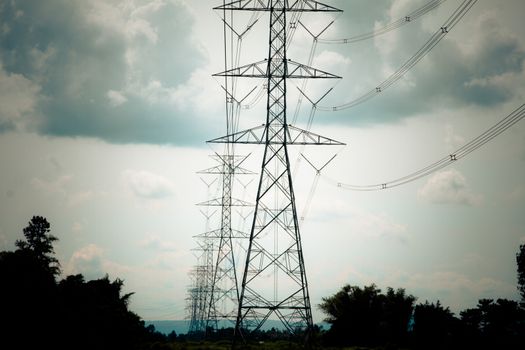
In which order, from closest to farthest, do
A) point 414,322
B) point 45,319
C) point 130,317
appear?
1. point 45,319
2. point 130,317
3. point 414,322

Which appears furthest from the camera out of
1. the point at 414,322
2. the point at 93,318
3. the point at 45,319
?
the point at 414,322

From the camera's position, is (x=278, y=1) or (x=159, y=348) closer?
(x=278, y=1)

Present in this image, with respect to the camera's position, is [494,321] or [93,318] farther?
[494,321]

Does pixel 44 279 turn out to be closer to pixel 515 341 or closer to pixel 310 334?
pixel 310 334

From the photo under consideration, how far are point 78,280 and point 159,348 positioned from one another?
1749 cm

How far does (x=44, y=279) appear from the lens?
3419 cm

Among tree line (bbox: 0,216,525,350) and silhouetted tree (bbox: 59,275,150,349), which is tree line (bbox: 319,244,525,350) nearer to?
tree line (bbox: 0,216,525,350)

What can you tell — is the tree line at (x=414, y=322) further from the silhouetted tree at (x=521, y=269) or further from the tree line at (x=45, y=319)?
the tree line at (x=45, y=319)

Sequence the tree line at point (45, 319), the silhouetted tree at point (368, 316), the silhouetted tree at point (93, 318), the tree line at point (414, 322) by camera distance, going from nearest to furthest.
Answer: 1. the tree line at point (45, 319)
2. the silhouetted tree at point (93, 318)
3. the tree line at point (414, 322)
4. the silhouetted tree at point (368, 316)

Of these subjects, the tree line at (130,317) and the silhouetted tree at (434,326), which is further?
the silhouetted tree at (434,326)

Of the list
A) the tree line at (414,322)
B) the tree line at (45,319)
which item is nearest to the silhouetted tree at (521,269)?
the tree line at (414,322)

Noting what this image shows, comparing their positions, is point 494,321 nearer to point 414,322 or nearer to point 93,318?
point 414,322

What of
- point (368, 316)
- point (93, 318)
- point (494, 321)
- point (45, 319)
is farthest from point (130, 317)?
point (494, 321)

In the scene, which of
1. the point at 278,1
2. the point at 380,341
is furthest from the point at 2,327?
the point at 380,341
